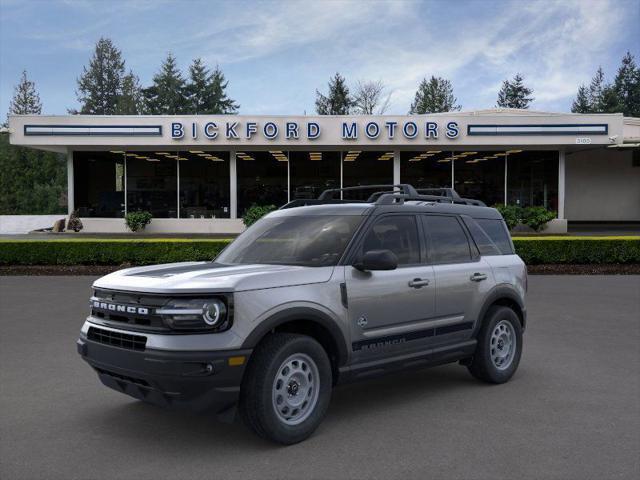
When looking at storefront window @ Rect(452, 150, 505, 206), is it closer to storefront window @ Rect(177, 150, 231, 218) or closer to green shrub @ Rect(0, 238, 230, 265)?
storefront window @ Rect(177, 150, 231, 218)

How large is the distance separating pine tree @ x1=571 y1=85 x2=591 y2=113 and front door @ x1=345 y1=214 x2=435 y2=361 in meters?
85.5

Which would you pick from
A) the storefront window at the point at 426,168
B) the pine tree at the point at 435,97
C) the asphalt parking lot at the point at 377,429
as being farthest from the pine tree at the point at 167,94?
the asphalt parking lot at the point at 377,429

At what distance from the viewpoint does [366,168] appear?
30062mm

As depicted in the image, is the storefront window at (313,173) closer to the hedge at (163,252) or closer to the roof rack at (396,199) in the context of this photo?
A: the hedge at (163,252)

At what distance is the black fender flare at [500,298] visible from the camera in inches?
241

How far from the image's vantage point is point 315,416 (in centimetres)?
466

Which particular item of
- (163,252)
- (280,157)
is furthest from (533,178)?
(163,252)

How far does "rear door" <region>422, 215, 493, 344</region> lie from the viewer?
18.7ft

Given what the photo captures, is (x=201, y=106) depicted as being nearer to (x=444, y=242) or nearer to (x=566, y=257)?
(x=566, y=257)

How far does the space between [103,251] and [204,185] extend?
12.7 m

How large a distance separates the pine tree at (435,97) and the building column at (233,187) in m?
53.5

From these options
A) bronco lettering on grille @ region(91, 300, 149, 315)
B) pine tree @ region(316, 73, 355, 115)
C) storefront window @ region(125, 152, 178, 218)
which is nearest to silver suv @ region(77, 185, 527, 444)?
bronco lettering on grille @ region(91, 300, 149, 315)

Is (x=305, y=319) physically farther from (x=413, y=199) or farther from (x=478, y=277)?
(x=478, y=277)

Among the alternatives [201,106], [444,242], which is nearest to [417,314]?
[444,242]
